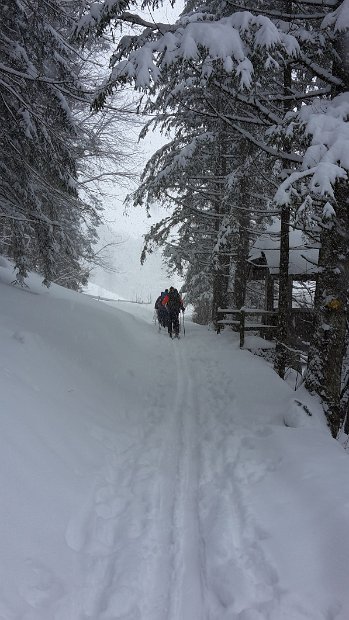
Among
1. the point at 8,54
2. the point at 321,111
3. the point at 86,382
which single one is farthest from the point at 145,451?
the point at 8,54

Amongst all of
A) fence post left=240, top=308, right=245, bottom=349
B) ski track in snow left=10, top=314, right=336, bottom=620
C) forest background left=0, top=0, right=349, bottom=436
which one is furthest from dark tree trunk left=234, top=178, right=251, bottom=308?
ski track in snow left=10, top=314, right=336, bottom=620

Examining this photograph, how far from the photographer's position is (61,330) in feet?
26.8

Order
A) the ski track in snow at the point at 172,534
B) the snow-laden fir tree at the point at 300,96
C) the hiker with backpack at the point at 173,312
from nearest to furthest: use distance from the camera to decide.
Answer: the ski track in snow at the point at 172,534 → the snow-laden fir tree at the point at 300,96 → the hiker with backpack at the point at 173,312

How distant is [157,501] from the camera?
3.98 metres

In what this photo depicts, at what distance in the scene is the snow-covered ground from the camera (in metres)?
2.71

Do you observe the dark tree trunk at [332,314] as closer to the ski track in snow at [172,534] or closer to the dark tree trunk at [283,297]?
the ski track in snow at [172,534]

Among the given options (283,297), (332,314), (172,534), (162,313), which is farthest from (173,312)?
(172,534)

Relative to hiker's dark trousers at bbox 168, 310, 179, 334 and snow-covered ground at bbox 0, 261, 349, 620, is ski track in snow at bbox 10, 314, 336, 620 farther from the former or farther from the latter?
hiker's dark trousers at bbox 168, 310, 179, 334

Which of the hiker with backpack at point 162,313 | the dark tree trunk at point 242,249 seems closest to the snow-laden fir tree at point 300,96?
the dark tree trunk at point 242,249

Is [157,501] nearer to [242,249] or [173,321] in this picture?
[242,249]

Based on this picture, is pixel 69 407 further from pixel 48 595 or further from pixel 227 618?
pixel 227 618

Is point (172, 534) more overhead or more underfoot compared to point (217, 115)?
more underfoot

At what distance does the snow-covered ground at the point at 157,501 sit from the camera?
8.90 ft

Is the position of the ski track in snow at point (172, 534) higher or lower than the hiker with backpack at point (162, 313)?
lower
